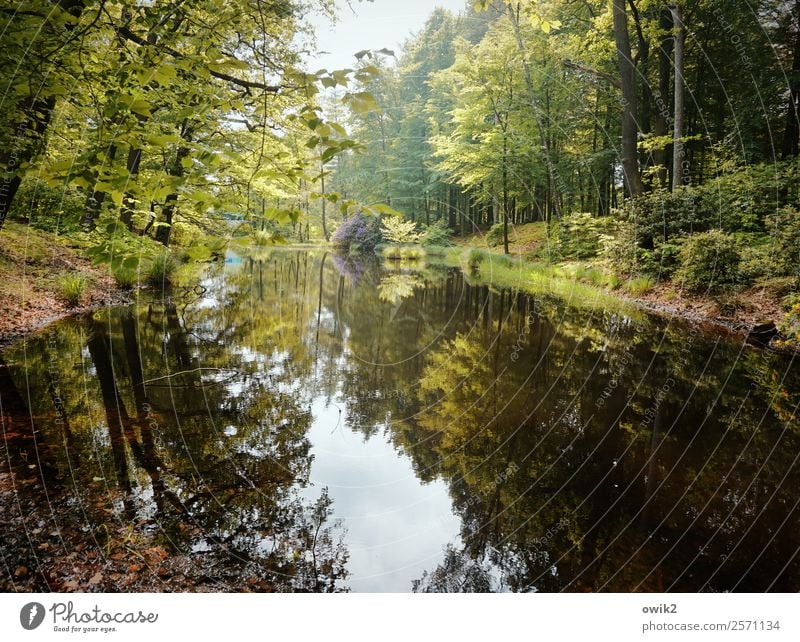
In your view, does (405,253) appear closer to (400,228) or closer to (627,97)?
(627,97)

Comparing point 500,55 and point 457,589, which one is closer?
point 457,589

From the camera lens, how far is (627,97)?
43.3 feet

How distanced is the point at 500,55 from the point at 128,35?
17816mm

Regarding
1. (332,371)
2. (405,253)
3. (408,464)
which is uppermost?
(405,253)

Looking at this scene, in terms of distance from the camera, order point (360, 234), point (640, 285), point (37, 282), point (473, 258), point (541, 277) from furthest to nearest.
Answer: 1. point (473, 258)
2. point (360, 234)
3. point (541, 277)
4. point (640, 285)
5. point (37, 282)

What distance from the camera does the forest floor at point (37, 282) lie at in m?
8.00

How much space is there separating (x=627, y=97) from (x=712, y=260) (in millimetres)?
6784

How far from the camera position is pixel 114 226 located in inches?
71.3

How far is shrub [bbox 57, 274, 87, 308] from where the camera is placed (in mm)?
9711

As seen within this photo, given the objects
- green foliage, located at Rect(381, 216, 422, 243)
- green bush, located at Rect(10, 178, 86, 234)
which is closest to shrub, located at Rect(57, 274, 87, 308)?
green bush, located at Rect(10, 178, 86, 234)

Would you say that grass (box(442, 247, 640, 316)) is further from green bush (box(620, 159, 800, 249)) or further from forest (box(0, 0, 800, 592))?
green bush (box(620, 159, 800, 249))

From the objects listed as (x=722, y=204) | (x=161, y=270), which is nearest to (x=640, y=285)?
(x=722, y=204)

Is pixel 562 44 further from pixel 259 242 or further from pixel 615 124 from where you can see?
pixel 259 242

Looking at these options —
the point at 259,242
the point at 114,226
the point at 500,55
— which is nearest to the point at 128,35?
the point at 114,226
